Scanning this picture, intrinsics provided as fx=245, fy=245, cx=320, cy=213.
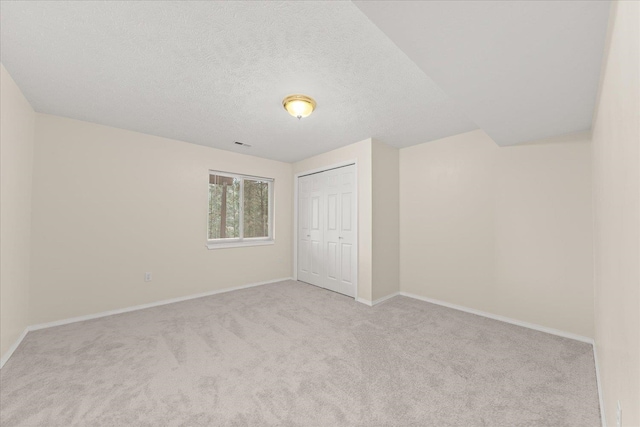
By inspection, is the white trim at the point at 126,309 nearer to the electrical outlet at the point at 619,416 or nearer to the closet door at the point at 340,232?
the closet door at the point at 340,232

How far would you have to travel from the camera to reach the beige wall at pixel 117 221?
2.85m

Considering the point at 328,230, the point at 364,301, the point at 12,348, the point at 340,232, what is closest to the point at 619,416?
the point at 364,301

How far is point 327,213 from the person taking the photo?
4.40 metres

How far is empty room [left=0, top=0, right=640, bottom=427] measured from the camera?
1381 millimetres

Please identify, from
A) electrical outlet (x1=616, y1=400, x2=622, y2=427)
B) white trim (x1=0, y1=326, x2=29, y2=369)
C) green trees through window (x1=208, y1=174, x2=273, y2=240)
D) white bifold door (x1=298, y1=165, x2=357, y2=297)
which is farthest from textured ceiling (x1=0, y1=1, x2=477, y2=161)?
white trim (x1=0, y1=326, x2=29, y2=369)

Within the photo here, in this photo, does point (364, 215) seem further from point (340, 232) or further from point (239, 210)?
point (239, 210)

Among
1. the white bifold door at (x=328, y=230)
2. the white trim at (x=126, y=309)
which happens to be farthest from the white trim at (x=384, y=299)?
the white trim at (x=126, y=309)

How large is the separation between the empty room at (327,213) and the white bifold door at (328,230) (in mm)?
51

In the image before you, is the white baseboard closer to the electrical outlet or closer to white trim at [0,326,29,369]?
white trim at [0,326,29,369]

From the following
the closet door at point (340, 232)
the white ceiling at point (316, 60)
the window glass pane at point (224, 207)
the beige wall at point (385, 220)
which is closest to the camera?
the white ceiling at point (316, 60)

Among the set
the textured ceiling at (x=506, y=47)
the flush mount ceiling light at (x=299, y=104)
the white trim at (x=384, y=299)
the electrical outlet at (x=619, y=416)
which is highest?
the flush mount ceiling light at (x=299, y=104)

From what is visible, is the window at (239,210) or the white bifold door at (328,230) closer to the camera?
the white bifold door at (328,230)

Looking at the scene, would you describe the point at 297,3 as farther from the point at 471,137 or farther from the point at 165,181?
the point at 165,181

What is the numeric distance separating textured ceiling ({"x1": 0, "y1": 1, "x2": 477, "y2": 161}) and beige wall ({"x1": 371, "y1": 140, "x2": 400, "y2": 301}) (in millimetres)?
696
